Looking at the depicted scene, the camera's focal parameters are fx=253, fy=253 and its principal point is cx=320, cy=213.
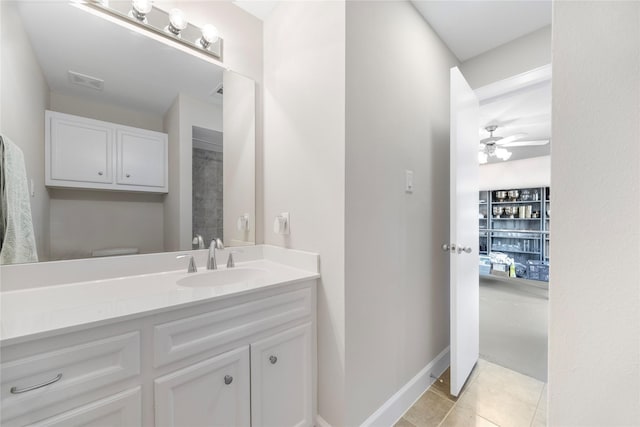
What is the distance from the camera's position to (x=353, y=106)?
1.17 meters

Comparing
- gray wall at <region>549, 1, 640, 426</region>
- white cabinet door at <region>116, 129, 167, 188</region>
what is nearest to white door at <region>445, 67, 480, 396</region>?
gray wall at <region>549, 1, 640, 426</region>

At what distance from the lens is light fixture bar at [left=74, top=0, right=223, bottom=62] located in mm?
1180

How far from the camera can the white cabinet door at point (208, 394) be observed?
84 centimetres

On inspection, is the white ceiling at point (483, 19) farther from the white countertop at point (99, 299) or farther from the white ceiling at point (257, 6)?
the white countertop at point (99, 299)

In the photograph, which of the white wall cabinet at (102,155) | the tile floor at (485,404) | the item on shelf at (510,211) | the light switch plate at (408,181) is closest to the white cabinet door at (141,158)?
the white wall cabinet at (102,155)

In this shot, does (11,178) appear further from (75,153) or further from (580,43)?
(580,43)

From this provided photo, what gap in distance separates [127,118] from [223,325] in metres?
1.11

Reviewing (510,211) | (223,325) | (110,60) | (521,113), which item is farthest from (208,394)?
(510,211)

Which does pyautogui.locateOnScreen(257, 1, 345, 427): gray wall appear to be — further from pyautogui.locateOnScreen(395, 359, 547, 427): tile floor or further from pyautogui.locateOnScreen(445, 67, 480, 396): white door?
pyautogui.locateOnScreen(445, 67, 480, 396): white door

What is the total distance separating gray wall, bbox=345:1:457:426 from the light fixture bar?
840 millimetres

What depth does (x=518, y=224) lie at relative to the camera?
220 inches

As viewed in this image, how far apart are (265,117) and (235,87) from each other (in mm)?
248

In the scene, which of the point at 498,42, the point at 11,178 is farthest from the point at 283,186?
the point at 498,42

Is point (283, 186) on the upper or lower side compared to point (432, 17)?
lower
